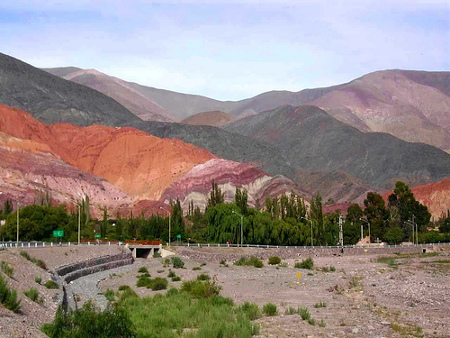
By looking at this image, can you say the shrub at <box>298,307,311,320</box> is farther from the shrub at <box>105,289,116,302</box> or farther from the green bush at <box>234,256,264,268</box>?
the green bush at <box>234,256,264,268</box>

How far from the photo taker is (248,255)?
298 ft

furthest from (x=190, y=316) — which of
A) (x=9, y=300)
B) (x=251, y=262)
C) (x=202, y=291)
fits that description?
(x=251, y=262)

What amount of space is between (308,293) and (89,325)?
2338 centimetres

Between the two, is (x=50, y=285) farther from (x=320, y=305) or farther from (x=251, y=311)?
(x=320, y=305)

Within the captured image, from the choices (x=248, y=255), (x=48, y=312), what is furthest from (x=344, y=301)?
(x=248, y=255)

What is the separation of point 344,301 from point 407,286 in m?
10.2

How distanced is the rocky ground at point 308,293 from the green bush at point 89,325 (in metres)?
0.88

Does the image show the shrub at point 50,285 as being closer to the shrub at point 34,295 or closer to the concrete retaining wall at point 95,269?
the shrub at point 34,295

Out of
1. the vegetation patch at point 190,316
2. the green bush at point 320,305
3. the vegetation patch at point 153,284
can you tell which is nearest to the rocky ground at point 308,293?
the green bush at point 320,305

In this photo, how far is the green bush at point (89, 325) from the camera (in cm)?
2612

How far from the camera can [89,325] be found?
26312mm

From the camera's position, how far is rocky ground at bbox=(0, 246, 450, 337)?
30469 millimetres

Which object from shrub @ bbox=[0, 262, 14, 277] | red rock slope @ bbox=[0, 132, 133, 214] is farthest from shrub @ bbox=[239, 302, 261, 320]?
red rock slope @ bbox=[0, 132, 133, 214]

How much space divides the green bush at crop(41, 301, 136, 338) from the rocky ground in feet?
2.89
